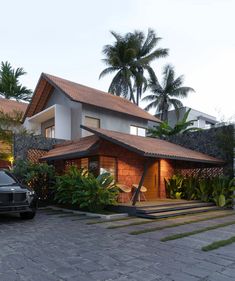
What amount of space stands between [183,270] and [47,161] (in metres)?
11.0

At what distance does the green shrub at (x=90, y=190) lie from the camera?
438 inches

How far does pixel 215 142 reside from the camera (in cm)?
1553

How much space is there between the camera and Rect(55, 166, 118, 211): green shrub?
11.1 meters

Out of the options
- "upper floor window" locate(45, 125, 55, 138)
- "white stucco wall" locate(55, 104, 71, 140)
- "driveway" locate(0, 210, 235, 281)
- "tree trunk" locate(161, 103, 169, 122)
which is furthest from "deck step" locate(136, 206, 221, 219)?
"tree trunk" locate(161, 103, 169, 122)

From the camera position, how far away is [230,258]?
572cm

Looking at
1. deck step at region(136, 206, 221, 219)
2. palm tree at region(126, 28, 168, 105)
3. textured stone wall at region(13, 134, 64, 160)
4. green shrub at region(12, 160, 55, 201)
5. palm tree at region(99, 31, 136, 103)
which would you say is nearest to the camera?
deck step at region(136, 206, 221, 219)

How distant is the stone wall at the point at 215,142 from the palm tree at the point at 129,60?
17.9 meters

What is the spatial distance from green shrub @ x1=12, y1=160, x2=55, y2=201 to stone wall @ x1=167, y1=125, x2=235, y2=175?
24.6 feet

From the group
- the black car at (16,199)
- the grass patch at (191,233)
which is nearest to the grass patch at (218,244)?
the grass patch at (191,233)

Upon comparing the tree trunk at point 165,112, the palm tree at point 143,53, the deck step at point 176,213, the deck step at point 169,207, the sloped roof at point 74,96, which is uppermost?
the palm tree at point 143,53

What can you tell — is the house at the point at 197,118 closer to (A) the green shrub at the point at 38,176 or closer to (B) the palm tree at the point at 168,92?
(B) the palm tree at the point at 168,92

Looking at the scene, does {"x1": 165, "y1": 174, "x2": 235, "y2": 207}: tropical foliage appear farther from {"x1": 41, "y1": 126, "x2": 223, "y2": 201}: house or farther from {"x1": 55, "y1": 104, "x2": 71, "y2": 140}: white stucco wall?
{"x1": 55, "y1": 104, "x2": 71, "y2": 140}: white stucco wall

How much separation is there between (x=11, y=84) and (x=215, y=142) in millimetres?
27974

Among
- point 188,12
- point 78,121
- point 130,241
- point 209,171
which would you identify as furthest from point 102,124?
point 130,241
